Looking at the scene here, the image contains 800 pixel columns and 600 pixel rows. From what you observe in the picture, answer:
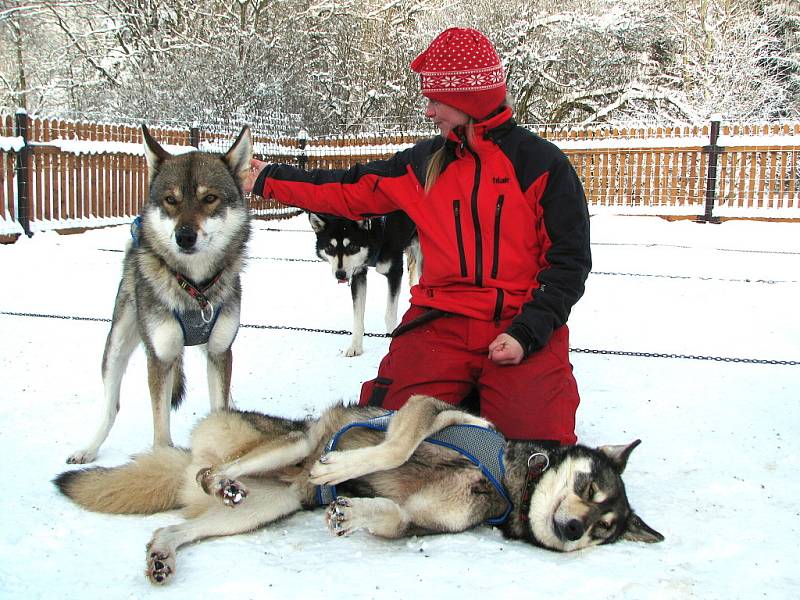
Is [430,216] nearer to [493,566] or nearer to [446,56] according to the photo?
[446,56]

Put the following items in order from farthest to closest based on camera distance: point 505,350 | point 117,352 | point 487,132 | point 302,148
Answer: point 302,148 < point 117,352 < point 487,132 < point 505,350

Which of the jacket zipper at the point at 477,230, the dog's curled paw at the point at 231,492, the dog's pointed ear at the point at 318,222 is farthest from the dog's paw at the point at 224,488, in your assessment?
the dog's pointed ear at the point at 318,222

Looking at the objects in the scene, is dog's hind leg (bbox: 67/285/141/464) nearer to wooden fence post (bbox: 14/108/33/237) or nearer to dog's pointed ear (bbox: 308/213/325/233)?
dog's pointed ear (bbox: 308/213/325/233)

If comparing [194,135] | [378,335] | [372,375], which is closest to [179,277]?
[372,375]

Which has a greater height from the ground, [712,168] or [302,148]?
[302,148]

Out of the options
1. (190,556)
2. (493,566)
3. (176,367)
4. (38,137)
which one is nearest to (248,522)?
(190,556)

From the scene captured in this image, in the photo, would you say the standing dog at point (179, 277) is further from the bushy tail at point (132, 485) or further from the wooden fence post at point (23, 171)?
the wooden fence post at point (23, 171)

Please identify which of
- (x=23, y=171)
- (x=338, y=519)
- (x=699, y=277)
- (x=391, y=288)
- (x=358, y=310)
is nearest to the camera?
(x=338, y=519)

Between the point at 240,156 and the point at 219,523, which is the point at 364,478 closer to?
the point at 219,523

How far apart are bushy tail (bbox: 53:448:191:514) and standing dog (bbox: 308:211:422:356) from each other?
2.28 m

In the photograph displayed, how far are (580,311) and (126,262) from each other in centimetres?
344

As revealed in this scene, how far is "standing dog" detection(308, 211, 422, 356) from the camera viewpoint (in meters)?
4.62

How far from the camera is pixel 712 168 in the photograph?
11578 millimetres

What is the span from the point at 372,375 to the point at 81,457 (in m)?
1.63
